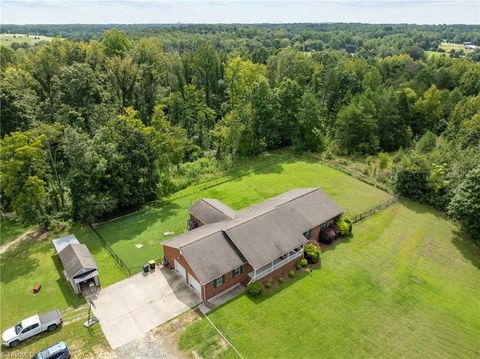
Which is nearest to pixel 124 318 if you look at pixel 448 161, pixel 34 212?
pixel 34 212

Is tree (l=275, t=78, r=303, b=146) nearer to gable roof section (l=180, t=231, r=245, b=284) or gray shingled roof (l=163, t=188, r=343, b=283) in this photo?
gray shingled roof (l=163, t=188, r=343, b=283)

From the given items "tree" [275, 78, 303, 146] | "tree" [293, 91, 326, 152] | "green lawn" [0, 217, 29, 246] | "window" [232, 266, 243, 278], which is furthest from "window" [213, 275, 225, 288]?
"tree" [275, 78, 303, 146]

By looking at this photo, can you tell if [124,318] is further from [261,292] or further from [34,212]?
[34,212]

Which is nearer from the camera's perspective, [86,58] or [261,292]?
[261,292]

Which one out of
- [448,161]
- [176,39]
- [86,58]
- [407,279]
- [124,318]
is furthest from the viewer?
[176,39]

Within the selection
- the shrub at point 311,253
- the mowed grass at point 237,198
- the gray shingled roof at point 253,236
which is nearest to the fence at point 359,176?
the mowed grass at point 237,198

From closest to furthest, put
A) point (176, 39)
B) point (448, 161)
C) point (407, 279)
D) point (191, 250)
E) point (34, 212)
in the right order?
point (191, 250)
point (407, 279)
point (34, 212)
point (448, 161)
point (176, 39)
